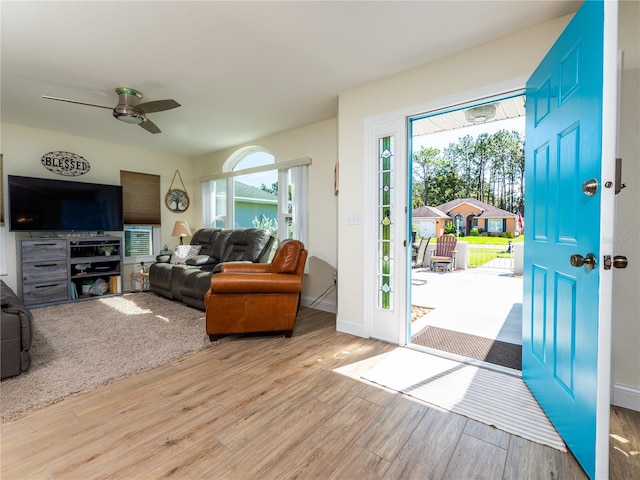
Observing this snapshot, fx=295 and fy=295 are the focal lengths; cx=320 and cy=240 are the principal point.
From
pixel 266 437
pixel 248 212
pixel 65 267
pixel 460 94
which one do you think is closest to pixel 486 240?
pixel 248 212

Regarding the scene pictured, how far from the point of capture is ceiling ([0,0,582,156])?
190cm

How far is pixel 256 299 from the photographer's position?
2.75 meters

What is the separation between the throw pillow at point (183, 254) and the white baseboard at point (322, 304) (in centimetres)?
196

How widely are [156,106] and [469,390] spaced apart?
3.55 m

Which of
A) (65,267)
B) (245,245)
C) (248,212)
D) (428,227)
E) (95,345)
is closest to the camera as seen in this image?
(95,345)

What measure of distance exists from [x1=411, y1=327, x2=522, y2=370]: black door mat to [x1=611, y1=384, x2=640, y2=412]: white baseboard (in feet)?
1.74

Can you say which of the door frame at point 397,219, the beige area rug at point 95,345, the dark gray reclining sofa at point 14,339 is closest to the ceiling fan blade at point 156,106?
the door frame at point 397,219

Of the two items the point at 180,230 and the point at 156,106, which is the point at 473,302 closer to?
the point at 156,106

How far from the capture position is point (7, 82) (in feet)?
9.22

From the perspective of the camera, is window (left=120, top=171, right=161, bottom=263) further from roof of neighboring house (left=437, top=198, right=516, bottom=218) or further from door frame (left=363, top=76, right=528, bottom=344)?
roof of neighboring house (left=437, top=198, right=516, bottom=218)

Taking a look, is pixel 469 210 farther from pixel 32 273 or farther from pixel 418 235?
pixel 32 273

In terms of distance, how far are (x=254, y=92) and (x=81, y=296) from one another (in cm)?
390

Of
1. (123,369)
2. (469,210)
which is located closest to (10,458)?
(123,369)

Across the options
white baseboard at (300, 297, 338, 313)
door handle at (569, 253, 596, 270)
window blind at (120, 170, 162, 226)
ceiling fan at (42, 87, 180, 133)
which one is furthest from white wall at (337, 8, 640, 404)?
window blind at (120, 170, 162, 226)
